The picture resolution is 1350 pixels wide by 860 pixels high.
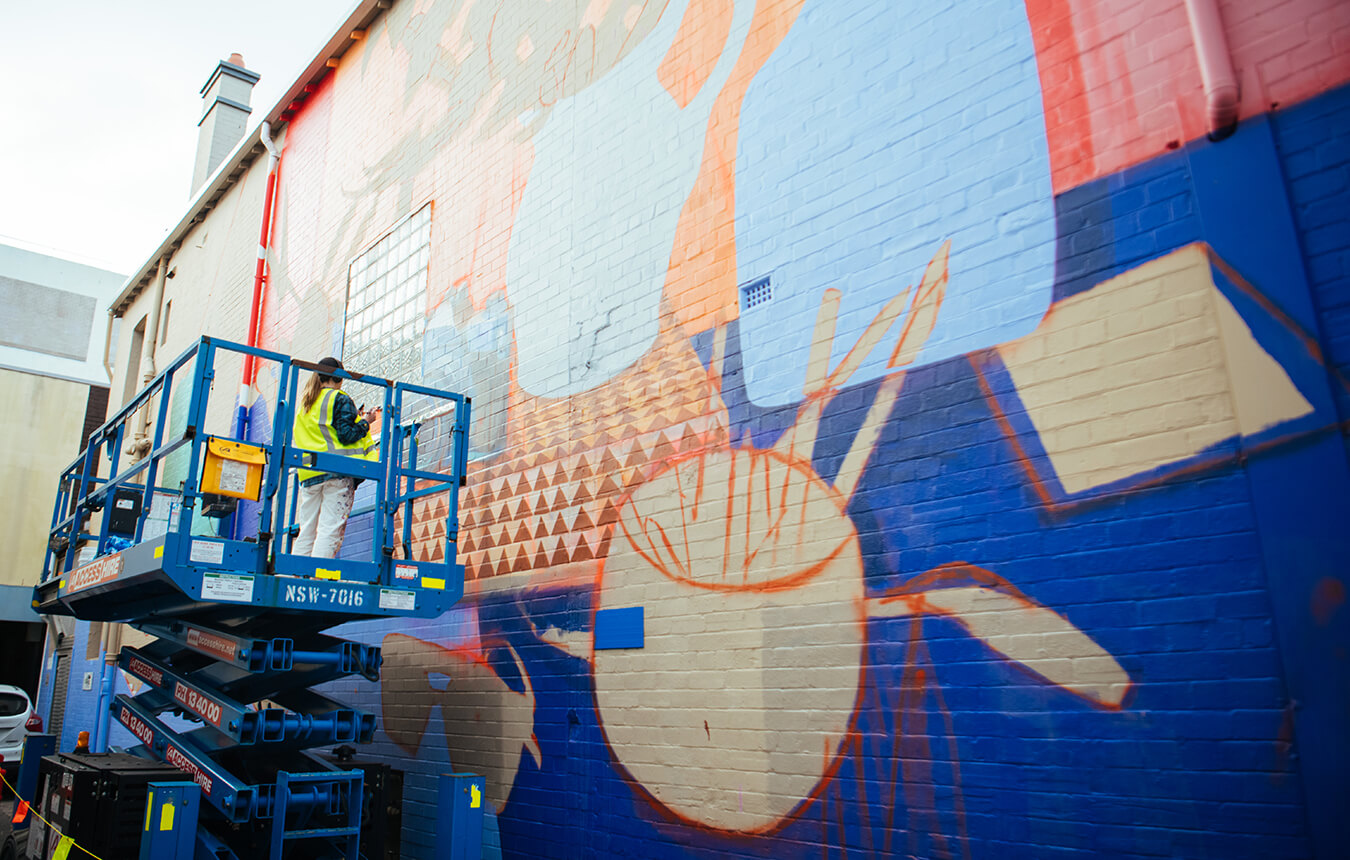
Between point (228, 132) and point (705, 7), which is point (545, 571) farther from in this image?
point (228, 132)

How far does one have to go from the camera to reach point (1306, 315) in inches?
145

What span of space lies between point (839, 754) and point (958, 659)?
2.96 feet

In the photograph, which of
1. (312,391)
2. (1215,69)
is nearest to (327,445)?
(312,391)

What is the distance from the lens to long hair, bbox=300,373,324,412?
6.46 meters

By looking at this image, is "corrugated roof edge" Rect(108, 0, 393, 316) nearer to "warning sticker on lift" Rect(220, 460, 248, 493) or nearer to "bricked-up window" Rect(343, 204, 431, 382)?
"bricked-up window" Rect(343, 204, 431, 382)

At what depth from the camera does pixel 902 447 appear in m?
4.97

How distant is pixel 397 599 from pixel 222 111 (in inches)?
585

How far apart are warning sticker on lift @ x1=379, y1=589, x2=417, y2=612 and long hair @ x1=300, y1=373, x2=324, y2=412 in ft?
5.03

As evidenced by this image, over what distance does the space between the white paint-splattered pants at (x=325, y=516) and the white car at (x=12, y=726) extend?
29.3 ft

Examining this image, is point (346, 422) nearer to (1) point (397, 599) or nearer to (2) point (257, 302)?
(1) point (397, 599)

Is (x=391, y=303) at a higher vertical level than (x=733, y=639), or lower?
higher

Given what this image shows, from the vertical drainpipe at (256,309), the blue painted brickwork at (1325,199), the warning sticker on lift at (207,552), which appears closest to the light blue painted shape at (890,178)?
the blue painted brickwork at (1325,199)

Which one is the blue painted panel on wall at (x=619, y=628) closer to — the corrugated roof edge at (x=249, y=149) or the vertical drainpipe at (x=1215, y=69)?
the vertical drainpipe at (x=1215, y=69)

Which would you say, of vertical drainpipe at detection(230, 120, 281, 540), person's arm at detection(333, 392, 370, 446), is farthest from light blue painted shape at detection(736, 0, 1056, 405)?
vertical drainpipe at detection(230, 120, 281, 540)
